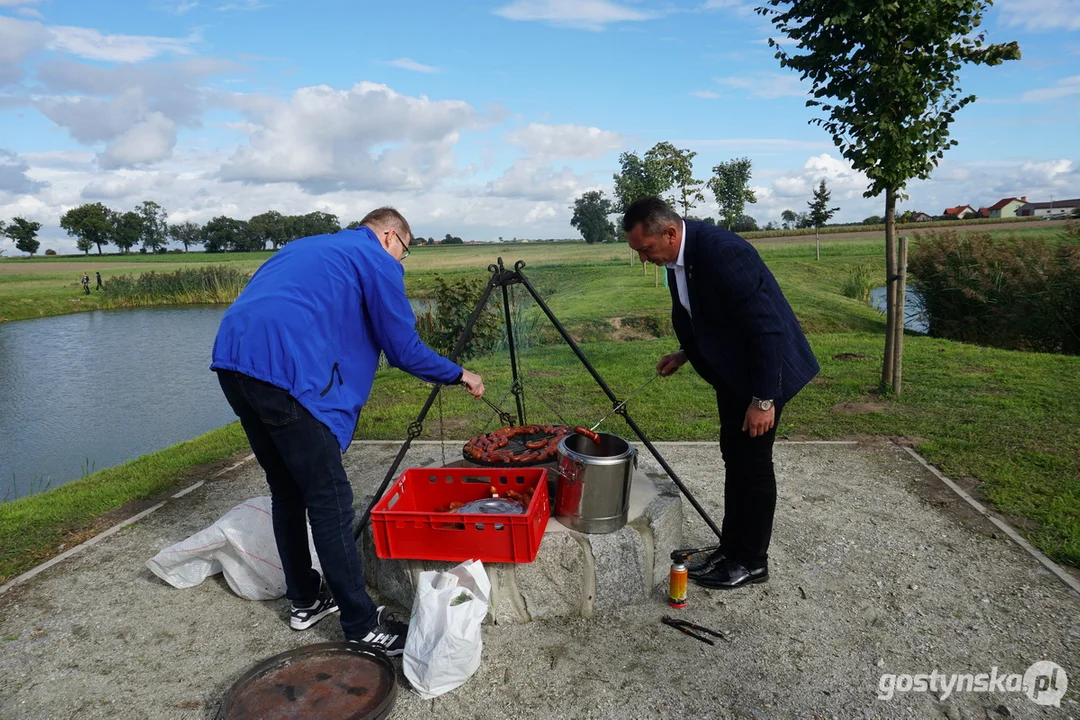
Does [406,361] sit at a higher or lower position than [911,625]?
higher

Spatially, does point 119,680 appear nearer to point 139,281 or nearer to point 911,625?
point 911,625

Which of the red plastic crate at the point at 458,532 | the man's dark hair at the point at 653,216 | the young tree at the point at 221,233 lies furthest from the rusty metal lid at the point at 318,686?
the young tree at the point at 221,233

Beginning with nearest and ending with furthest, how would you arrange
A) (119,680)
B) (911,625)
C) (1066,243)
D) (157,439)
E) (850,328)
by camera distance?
(119,680), (911,625), (157,439), (1066,243), (850,328)

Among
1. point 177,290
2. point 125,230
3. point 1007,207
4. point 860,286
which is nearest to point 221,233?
point 125,230

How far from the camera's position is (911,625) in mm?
3383

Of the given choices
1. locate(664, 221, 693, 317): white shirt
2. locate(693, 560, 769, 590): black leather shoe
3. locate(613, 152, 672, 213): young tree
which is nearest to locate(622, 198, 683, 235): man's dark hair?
locate(664, 221, 693, 317): white shirt

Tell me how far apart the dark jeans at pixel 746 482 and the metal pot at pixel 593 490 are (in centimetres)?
57

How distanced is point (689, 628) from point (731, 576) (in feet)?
1.69

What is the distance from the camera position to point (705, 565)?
3.95 m

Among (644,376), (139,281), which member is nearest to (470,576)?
(644,376)

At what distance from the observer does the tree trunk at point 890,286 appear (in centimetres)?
749

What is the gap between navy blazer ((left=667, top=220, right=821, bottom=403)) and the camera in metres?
3.22

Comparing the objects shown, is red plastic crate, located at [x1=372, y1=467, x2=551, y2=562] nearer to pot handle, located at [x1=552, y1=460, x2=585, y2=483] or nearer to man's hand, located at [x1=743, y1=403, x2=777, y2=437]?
pot handle, located at [x1=552, y1=460, x2=585, y2=483]

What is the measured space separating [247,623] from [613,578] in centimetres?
199
